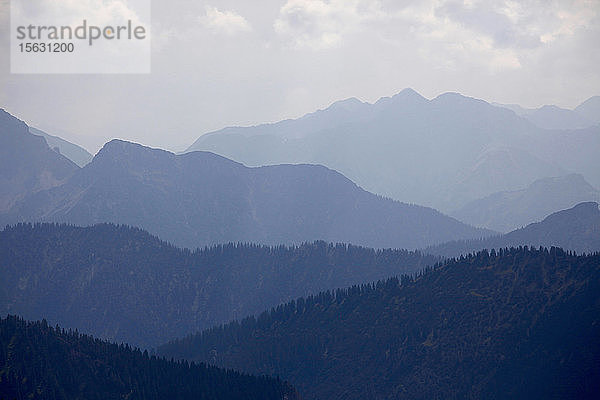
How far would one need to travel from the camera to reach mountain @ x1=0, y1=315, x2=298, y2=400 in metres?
161

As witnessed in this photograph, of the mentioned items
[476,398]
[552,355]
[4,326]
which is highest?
[4,326]

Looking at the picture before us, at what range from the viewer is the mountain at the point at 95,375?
161125 millimetres

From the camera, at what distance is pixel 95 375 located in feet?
559

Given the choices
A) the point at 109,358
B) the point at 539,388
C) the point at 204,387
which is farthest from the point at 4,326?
the point at 539,388

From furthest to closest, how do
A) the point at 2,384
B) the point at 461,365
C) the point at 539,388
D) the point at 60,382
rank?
the point at 461,365, the point at 539,388, the point at 60,382, the point at 2,384

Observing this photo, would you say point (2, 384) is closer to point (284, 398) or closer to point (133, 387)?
point (133, 387)

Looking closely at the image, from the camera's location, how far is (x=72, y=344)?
587 ft

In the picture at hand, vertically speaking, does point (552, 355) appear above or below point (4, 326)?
below

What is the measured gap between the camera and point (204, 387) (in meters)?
171

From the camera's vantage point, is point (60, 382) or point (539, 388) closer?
point (60, 382)

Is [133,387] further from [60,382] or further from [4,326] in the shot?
[4,326]

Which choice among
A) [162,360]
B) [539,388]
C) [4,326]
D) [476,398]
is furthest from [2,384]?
[539,388]

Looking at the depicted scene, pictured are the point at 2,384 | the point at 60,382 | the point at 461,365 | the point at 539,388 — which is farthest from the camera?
the point at 461,365

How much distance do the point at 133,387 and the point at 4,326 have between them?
1479 inches
